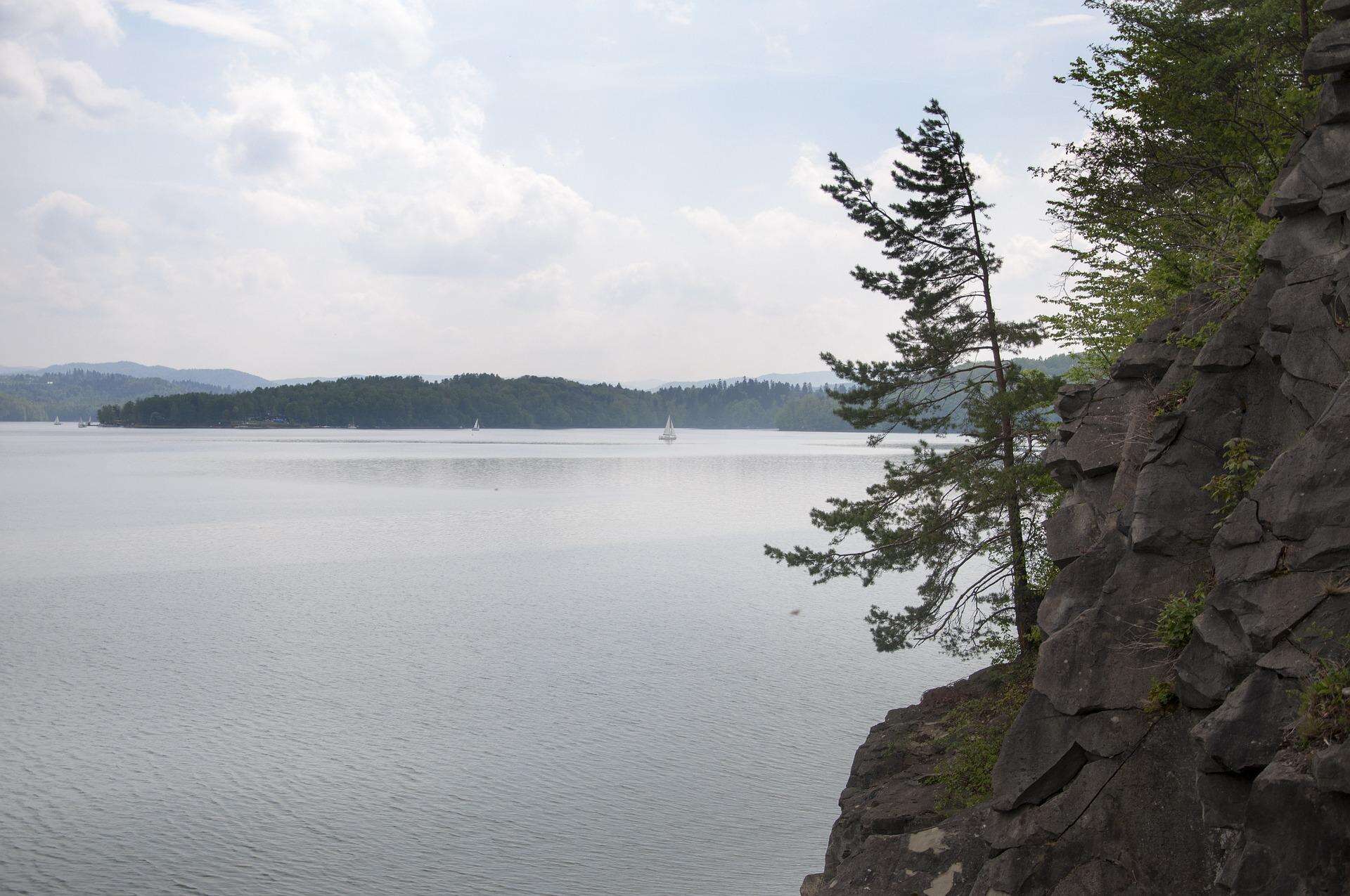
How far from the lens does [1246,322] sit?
→ 1089 cm

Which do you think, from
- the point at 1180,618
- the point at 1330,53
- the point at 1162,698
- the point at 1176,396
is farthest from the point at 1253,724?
the point at 1330,53

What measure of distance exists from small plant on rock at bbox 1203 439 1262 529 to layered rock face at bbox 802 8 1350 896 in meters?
0.15

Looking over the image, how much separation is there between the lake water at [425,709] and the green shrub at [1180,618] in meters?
9.13

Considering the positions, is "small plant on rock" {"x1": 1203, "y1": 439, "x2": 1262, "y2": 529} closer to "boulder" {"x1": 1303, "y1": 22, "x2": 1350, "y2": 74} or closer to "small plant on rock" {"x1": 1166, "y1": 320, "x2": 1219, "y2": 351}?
"small plant on rock" {"x1": 1166, "y1": 320, "x2": 1219, "y2": 351}

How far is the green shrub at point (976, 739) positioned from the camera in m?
13.8

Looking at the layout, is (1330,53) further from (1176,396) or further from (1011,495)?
(1011,495)

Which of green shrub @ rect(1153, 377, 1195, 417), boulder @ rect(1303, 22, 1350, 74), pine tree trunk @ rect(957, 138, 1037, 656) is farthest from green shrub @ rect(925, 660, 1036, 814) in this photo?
boulder @ rect(1303, 22, 1350, 74)

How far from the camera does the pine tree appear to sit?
20281 millimetres

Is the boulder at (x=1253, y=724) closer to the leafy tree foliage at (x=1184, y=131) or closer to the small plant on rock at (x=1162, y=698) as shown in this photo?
the small plant on rock at (x=1162, y=698)

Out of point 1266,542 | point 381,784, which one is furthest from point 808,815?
point 1266,542

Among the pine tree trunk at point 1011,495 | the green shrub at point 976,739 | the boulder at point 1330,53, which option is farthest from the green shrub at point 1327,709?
the pine tree trunk at point 1011,495

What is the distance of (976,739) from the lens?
1499 cm

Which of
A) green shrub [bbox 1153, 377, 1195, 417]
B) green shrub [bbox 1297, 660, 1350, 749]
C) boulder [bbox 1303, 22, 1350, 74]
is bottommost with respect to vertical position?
green shrub [bbox 1297, 660, 1350, 749]

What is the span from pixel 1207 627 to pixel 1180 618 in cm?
69
